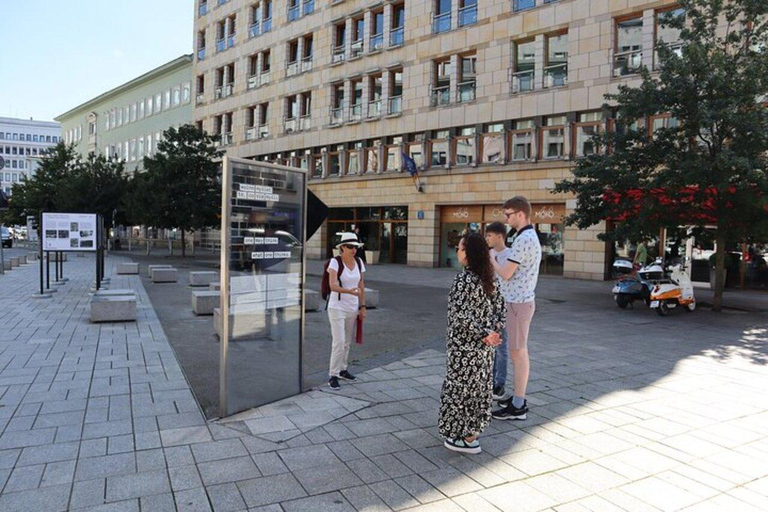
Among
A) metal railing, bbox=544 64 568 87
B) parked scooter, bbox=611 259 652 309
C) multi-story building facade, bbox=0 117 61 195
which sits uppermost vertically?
multi-story building facade, bbox=0 117 61 195

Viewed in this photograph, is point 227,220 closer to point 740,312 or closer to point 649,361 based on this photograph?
point 649,361

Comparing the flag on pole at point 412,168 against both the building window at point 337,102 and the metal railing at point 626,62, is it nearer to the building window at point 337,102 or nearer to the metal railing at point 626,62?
the building window at point 337,102

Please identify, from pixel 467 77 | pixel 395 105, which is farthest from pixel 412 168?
pixel 467 77

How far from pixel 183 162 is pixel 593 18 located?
68.5 ft

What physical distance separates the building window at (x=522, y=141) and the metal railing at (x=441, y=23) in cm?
619

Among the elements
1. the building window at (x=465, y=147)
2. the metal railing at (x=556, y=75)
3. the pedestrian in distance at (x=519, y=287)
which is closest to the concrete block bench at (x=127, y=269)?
the building window at (x=465, y=147)

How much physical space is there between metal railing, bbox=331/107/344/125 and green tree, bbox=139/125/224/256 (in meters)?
6.67

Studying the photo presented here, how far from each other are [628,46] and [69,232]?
18.7m

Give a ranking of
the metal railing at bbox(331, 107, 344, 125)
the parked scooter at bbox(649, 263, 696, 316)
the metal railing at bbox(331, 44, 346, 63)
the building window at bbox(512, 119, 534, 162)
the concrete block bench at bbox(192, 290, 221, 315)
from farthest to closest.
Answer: the metal railing at bbox(331, 44, 346, 63), the metal railing at bbox(331, 107, 344, 125), the building window at bbox(512, 119, 534, 162), the parked scooter at bbox(649, 263, 696, 316), the concrete block bench at bbox(192, 290, 221, 315)

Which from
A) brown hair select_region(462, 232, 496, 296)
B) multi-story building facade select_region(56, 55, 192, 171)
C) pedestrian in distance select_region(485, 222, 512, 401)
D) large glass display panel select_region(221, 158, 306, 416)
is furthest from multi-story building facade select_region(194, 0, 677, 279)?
brown hair select_region(462, 232, 496, 296)

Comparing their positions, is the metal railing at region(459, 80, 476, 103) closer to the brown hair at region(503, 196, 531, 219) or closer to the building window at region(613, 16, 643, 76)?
the building window at region(613, 16, 643, 76)

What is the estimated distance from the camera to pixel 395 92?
97.1 feet

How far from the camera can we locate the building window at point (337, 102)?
3256 centimetres

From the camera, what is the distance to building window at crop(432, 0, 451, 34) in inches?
1064
